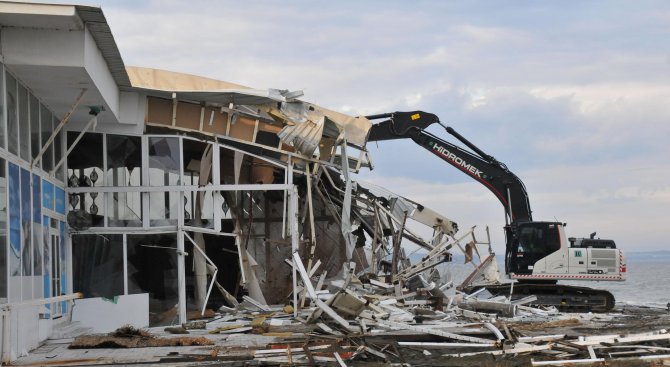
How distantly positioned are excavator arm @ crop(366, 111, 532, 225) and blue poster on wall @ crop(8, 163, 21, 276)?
16.1m

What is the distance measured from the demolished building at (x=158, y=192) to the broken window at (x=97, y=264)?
0.02 m

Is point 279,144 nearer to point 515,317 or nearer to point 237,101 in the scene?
point 237,101

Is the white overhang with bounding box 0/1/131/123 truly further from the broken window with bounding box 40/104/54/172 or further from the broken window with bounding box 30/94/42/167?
the broken window with bounding box 40/104/54/172

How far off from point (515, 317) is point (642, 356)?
854 centimetres

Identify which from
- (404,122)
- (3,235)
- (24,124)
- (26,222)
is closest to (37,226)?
(26,222)

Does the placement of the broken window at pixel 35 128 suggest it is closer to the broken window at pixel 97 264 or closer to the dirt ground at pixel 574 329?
the broken window at pixel 97 264

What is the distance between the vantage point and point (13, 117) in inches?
659

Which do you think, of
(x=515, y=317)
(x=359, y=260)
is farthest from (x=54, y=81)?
(x=359, y=260)

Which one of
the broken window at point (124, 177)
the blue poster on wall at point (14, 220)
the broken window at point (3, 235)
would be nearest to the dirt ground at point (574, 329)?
the broken window at point (3, 235)

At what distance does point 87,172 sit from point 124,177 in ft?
2.66

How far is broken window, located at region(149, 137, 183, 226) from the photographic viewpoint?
73.9ft

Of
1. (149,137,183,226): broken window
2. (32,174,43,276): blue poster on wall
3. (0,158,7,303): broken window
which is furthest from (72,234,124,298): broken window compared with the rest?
(0,158,7,303): broken window

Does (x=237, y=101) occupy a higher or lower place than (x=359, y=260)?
higher

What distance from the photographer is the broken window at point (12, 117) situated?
16.4 m
